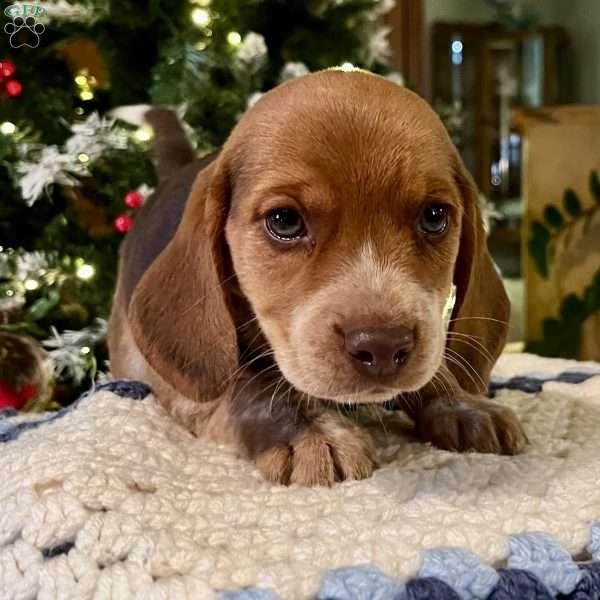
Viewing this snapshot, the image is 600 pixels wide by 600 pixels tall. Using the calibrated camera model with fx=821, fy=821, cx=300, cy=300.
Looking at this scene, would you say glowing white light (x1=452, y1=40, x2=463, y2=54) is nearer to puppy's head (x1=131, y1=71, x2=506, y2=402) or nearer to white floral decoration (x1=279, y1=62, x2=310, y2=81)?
white floral decoration (x1=279, y1=62, x2=310, y2=81)

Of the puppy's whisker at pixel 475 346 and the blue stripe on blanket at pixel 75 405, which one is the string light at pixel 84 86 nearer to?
the blue stripe on blanket at pixel 75 405

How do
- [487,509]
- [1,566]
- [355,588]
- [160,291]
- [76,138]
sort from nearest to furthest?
[355,588] < [1,566] < [487,509] < [160,291] < [76,138]

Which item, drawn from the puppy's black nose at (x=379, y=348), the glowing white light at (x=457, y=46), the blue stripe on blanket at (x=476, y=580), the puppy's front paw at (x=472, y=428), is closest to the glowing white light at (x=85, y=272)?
the puppy's front paw at (x=472, y=428)

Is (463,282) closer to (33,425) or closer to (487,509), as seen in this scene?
(487,509)

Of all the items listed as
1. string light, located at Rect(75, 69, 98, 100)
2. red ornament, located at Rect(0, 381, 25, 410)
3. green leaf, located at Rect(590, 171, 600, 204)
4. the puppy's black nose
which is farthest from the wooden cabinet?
the puppy's black nose

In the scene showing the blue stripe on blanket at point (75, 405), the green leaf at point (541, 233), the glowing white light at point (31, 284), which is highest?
the blue stripe on blanket at point (75, 405)

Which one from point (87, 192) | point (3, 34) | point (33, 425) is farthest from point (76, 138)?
point (33, 425)

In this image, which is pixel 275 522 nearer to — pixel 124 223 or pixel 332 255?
pixel 332 255

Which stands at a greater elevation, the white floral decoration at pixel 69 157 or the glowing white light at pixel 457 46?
the white floral decoration at pixel 69 157
